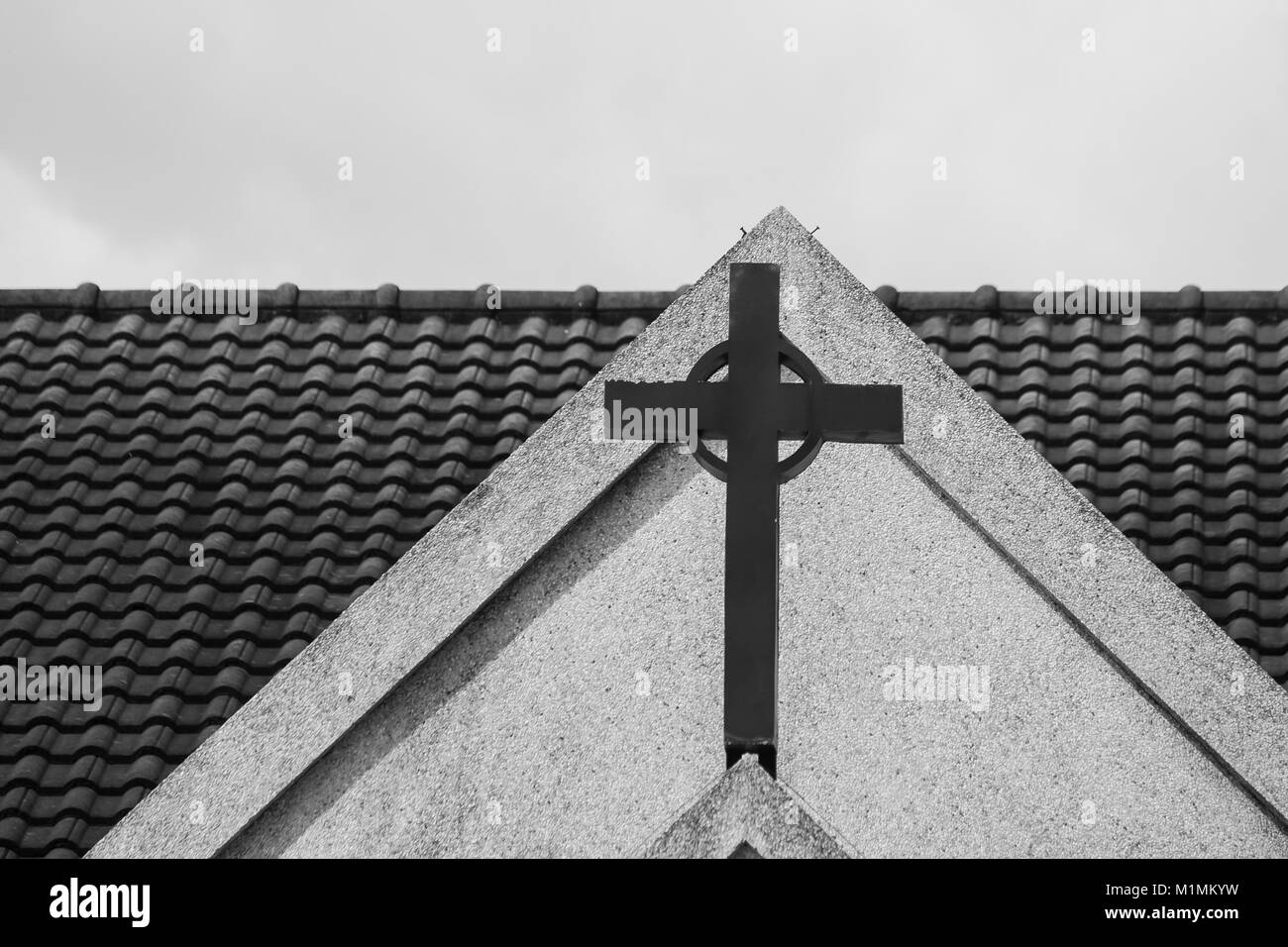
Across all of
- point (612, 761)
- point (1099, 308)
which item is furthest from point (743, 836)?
point (1099, 308)

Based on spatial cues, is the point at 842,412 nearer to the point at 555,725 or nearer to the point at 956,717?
the point at 956,717

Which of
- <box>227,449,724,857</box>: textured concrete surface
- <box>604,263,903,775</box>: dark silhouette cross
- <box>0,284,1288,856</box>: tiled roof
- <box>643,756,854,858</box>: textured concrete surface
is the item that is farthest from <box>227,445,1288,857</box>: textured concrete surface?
<box>0,284,1288,856</box>: tiled roof

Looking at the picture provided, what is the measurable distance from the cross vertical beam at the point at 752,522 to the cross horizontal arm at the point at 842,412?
0.05 m

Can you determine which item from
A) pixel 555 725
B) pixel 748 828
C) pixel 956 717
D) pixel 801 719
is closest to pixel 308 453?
pixel 555 725

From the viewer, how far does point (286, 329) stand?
911cm

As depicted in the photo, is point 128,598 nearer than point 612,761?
No

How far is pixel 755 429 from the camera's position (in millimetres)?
4617

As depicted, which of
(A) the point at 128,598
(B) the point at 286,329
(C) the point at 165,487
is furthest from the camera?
(B) the point at 286,329

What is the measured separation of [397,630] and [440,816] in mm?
601

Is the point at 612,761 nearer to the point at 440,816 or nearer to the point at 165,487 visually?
the point at 440,816

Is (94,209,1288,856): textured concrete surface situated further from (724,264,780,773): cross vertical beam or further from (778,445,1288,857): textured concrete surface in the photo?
(724,264,780,773): cross vertical beam

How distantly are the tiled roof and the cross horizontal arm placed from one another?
2519 mm

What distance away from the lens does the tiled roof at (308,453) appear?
6788 millimetres

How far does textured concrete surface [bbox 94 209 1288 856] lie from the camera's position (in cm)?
496
